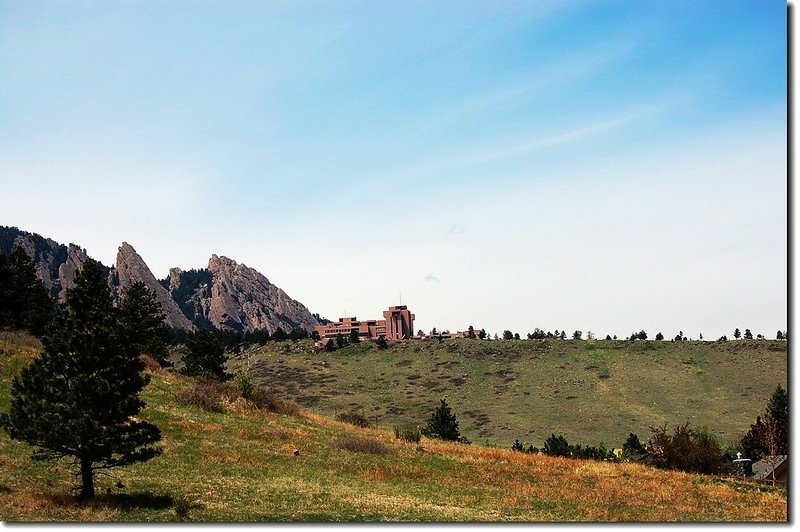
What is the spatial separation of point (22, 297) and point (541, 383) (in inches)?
3456

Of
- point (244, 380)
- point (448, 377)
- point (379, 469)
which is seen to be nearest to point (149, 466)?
point (379, 469)

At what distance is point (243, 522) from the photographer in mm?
20641

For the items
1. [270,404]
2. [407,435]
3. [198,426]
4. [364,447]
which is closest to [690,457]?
[407,435]

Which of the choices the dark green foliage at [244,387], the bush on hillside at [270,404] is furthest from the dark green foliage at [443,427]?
the dark green foliage at [244,387]

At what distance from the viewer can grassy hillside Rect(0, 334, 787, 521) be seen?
22.8 meters

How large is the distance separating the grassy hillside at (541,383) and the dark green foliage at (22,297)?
47.4 m

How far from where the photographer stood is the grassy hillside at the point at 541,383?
100 meters

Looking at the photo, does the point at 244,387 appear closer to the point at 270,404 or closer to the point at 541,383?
the point at 270,404

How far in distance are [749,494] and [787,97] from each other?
2241 centimetres

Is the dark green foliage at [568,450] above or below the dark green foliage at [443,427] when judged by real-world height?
below

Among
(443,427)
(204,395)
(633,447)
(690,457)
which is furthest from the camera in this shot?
(443,427)

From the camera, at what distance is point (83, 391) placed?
22.4 metres

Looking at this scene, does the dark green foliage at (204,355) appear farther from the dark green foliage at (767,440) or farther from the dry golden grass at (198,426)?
the dark green foliage at (767,440)

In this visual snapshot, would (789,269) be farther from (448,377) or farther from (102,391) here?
(448,377)
